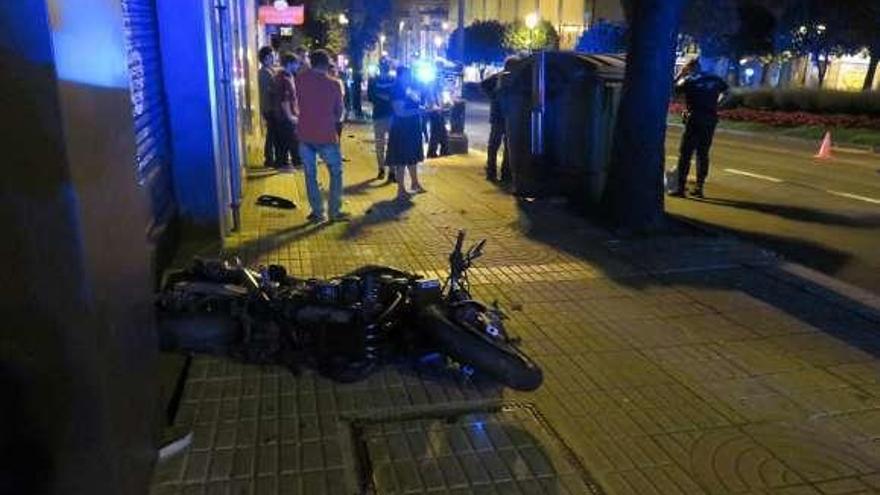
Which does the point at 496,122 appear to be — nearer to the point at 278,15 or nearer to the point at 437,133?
the point at 437,133

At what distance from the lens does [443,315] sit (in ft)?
14.3

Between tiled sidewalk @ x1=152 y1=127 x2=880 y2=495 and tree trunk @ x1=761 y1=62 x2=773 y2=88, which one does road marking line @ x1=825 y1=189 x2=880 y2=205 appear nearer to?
tiled sidewalk @ x1=152 y1=127 x2=880 y2=495

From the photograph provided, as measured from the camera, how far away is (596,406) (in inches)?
166

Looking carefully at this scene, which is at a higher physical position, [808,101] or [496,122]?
[496,122]

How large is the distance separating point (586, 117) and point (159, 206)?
5.58m

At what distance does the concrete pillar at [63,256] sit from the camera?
2195 millimetres

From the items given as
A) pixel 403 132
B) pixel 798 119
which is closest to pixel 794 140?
pixel 798 119

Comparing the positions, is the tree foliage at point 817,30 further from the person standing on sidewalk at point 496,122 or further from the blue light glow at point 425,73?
the person standing on sidewalk at point 496,122

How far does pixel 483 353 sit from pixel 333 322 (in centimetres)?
86

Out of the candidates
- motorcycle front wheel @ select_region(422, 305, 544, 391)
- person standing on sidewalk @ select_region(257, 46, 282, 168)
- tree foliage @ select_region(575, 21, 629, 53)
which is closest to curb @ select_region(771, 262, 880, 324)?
motorcycle front wheel @ select_region(422, 305, 544, 391)

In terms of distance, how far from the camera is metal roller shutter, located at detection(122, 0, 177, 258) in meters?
6.00

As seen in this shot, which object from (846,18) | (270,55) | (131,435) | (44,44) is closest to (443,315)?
(131,435)

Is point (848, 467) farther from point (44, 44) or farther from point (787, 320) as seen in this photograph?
point (44, 44)

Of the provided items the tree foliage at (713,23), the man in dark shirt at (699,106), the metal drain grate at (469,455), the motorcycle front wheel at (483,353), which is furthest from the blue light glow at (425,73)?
the tree foliage at (713,23)
